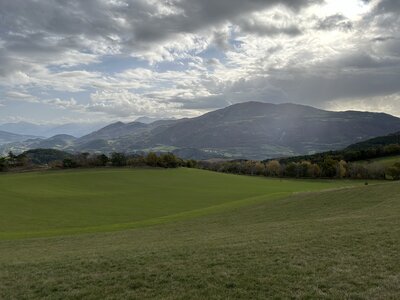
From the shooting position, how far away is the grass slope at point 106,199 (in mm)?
48772

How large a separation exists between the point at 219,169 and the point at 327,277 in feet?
551

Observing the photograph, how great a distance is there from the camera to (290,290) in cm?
1225

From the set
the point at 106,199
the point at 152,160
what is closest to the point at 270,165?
the point at 152,160

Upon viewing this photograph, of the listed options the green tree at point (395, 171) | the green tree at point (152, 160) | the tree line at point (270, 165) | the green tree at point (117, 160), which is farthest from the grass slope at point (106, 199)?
the green tree at point (395, 171)

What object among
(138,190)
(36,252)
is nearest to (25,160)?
(138,190)

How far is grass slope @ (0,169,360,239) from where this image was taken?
4877 cm

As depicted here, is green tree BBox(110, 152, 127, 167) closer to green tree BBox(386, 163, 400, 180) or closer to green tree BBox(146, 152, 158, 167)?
green tree BBox(146, 152, 158, 167)

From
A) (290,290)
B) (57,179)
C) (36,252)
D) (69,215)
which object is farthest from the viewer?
(57,179)

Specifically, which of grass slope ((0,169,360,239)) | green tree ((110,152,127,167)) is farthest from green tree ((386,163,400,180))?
green tree ((110,152,127,167))

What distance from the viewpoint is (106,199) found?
247 feet

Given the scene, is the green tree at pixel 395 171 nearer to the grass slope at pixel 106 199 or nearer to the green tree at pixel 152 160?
the grass slope at pixel 106 199

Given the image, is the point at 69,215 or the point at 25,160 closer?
the point at 69,215

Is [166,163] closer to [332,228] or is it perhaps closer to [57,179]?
[57,179]

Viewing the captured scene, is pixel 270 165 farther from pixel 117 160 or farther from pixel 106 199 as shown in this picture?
pixel 106 199
